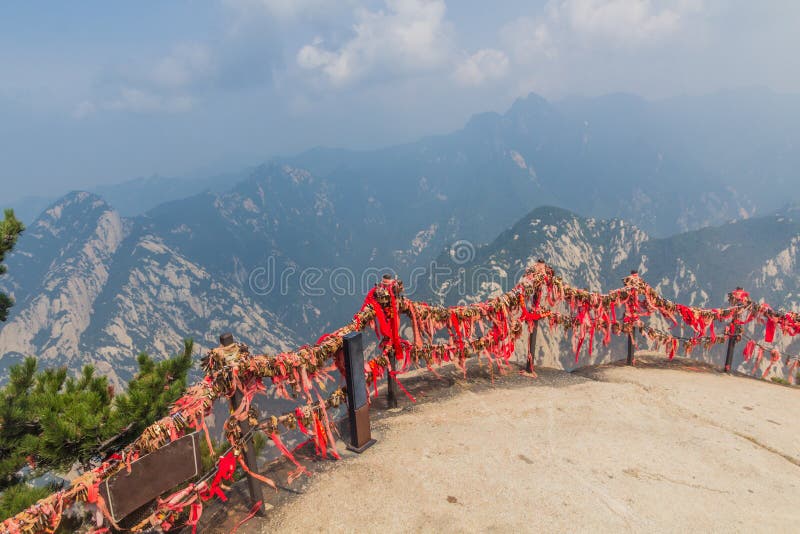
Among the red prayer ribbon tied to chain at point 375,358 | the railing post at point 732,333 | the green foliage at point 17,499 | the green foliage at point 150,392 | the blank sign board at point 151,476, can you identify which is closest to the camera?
the blank sign board at point 151,476

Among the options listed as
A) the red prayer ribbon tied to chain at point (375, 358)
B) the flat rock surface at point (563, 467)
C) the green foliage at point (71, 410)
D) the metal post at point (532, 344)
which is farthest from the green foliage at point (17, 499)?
the metal post at point (532, 344)

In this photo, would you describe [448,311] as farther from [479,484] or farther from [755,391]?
[755,391]

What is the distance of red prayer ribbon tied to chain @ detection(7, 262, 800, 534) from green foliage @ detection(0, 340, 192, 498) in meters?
2.08

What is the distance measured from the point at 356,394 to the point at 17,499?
19.0 ft

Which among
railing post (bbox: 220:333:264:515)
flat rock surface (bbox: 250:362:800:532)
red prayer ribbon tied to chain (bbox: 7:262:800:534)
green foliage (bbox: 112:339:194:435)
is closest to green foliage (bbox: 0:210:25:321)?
green foliage (bbox: 112:339:194:435)

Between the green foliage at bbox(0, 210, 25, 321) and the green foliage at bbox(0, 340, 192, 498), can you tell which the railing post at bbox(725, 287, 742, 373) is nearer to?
the green foliage at bbox(0, 340, 192, 498)

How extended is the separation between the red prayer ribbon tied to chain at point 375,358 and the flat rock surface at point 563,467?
92 cm

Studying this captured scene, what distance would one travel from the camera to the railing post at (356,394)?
706 cm

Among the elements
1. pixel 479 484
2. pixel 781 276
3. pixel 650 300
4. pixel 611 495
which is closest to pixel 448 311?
pixel 479 484

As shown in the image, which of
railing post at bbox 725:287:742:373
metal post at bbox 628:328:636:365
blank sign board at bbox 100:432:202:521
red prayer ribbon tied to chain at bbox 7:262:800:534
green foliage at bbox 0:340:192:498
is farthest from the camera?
railing post at bbox 725:287:742:373

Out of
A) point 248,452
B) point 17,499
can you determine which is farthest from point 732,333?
point 17,499

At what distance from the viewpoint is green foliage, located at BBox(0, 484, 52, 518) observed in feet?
22.7

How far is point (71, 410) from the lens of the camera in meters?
6.69

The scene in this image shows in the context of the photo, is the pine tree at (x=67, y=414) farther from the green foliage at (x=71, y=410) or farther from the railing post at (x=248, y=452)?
the railing post at (x=248, y=452)
